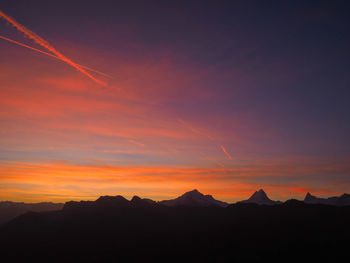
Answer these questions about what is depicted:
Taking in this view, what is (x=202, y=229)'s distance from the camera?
193 m

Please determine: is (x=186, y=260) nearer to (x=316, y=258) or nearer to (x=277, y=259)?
(x=277, y=259)

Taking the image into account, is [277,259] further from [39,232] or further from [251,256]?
[39,232]

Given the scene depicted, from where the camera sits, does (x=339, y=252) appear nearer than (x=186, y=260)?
Yes

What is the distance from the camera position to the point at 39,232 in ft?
625

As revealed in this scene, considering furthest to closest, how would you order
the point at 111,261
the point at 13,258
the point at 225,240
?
1. the point at 225,240
2. the point at 13,258
3. the point at 111,261

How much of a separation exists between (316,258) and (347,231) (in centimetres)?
4897

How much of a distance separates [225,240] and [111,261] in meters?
67.3

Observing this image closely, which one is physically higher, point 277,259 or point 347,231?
point 347,231

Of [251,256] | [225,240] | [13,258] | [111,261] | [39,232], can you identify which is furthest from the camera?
[39,232]

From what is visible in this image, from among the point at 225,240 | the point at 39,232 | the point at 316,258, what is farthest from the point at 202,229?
the point at 39,232

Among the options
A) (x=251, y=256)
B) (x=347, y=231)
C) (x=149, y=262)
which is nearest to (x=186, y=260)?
(x=149, y=262)

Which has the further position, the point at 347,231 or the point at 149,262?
the point at 347,231

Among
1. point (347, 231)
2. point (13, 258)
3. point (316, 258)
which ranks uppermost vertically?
point (347, 231)

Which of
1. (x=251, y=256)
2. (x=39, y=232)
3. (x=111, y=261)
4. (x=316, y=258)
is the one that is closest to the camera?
(x=316, y=258)
